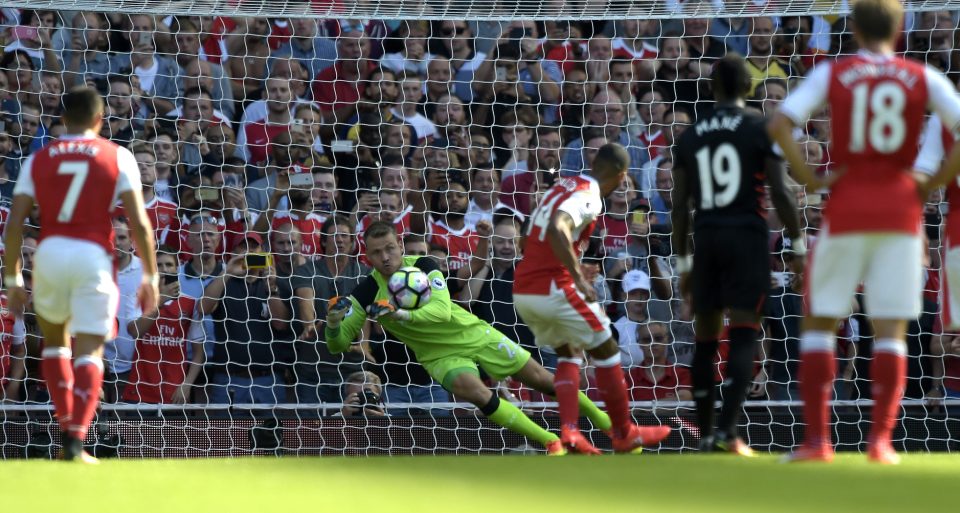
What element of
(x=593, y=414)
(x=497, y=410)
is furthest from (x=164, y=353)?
(x=593, y=414)

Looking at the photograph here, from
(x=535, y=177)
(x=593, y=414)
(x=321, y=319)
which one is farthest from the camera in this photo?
(x=535, y=177)

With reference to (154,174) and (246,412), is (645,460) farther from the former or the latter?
(154,174)

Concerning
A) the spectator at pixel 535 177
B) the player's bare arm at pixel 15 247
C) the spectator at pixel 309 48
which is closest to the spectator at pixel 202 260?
the spectator at pixel 309 48

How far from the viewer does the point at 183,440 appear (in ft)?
30.6

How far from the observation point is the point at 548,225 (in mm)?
6688

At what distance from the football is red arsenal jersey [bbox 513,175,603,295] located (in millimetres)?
1316

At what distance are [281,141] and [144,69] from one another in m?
1.27

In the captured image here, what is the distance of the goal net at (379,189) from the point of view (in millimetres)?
9273

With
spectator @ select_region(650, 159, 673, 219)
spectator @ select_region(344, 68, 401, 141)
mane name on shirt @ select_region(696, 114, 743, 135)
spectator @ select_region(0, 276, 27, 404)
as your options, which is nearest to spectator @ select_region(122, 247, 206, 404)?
spectator @ select_region(0, 276, 27, 404)

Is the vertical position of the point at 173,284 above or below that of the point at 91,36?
below

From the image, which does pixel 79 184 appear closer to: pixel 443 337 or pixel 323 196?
pixel 443 337

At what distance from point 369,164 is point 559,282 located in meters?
3.89

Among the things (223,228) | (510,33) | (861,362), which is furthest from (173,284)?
(861,362)

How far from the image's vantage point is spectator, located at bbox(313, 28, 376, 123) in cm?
1073
